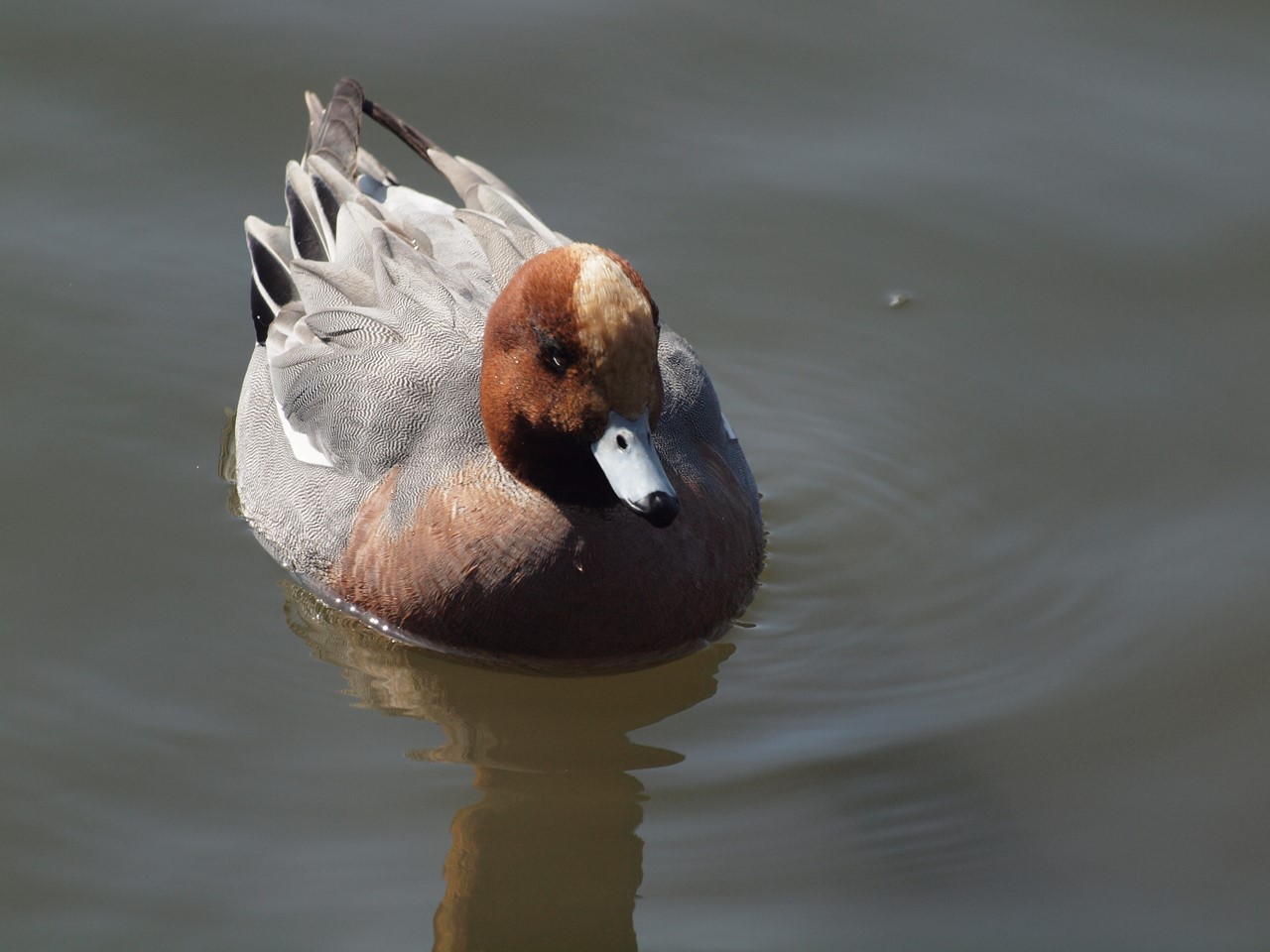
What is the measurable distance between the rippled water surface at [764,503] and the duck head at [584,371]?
2.89ft

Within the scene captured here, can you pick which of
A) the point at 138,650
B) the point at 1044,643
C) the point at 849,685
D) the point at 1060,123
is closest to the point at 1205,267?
the point at 1060,123

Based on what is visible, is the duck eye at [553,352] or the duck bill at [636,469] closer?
the duck bill at [636,469]

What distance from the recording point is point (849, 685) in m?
5.30

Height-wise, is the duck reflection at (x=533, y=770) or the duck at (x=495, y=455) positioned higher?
the duck at (x=495, y=455)

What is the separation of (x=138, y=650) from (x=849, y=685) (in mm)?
2170

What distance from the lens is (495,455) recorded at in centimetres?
516

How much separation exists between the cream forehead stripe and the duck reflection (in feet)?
3.57

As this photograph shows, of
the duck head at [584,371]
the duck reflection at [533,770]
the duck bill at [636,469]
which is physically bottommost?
the duck reflection at [533,770]

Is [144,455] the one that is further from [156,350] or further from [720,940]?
[720,940]

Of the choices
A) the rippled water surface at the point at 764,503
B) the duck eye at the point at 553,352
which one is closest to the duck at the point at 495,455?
the duck eye at the point at 553,352

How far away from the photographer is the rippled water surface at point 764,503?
463cm

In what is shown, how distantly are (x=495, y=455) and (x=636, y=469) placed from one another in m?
0.70

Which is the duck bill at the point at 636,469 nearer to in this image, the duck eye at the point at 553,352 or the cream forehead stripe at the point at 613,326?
the cream forehead stripe at the point at 613,326

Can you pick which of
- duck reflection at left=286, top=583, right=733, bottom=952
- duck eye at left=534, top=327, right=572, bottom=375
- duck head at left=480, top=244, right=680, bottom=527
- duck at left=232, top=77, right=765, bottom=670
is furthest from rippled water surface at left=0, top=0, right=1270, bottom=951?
duck eye at left=534, top=327, right=572, bottom=375
